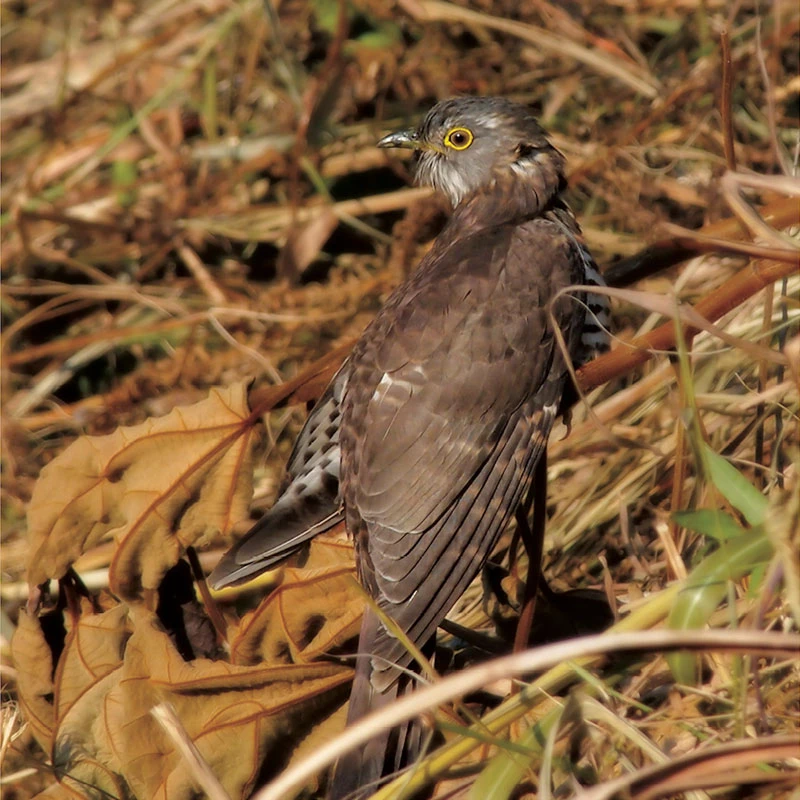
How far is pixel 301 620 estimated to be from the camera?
3.03m

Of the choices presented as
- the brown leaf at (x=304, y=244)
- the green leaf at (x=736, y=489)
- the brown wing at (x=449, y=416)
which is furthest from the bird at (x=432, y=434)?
the brown leaf at (x=304, y=244)

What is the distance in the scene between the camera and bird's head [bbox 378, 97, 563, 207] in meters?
3.66

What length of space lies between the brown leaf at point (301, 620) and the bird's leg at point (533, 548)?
1.29 ft

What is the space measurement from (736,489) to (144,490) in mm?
1514

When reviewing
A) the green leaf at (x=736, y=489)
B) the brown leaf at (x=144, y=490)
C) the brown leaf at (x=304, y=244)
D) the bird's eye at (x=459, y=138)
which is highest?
the green leaf at (x=736, y=489)

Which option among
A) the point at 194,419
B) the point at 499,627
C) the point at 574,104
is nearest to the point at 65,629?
the point at 194,419

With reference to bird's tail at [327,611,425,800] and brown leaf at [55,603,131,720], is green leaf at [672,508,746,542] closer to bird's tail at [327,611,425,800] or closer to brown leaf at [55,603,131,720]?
bird's tail at [327,611,425,800]

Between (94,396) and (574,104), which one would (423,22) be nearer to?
(574,104)

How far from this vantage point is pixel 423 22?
5.53 meters

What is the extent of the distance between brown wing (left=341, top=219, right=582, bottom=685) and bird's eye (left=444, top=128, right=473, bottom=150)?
569 mm

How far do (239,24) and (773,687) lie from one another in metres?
4.07

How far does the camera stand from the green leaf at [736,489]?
2.23 meters

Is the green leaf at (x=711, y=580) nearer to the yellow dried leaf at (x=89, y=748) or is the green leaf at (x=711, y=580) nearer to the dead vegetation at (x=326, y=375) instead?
the dead vegetation at (x=326, y=375)

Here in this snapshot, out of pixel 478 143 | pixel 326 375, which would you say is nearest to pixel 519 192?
pixel 478 143
